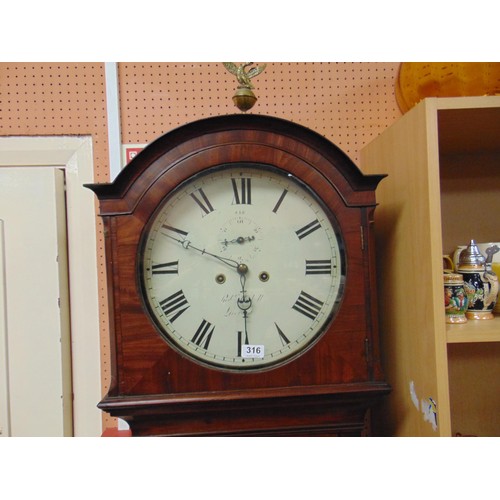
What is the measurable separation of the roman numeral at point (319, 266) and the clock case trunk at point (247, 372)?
Answer: 0.12 feet

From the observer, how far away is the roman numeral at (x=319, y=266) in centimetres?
75

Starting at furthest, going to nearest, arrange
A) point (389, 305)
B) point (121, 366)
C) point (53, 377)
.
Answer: point (53, 377) < point (389, 305) < point (121, 366)

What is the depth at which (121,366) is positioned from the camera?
0.71 meters

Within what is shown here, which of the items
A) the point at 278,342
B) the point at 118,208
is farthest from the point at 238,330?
the point at 118,208

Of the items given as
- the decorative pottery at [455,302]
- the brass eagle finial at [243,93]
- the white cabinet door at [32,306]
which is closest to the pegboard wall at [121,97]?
the white cabinet door at [32,306]

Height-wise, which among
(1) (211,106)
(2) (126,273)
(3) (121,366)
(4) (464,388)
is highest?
(1) (211,106)

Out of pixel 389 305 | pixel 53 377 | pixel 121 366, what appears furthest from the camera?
pixel 53 377

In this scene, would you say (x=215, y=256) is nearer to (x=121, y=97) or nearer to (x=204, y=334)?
(x=204, y=334)

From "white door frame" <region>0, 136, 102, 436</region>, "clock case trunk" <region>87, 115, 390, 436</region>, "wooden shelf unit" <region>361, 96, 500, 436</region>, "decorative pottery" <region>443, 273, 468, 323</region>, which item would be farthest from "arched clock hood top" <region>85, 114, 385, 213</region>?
"white door frame" <region>0, 136, 102, 436</region>

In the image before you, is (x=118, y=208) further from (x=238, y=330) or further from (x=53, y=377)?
(x=53, y=377)

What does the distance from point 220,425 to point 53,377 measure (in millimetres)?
564

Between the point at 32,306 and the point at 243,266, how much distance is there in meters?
0.66

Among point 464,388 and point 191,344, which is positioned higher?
point 191,344

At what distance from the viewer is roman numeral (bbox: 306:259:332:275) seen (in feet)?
2.48
